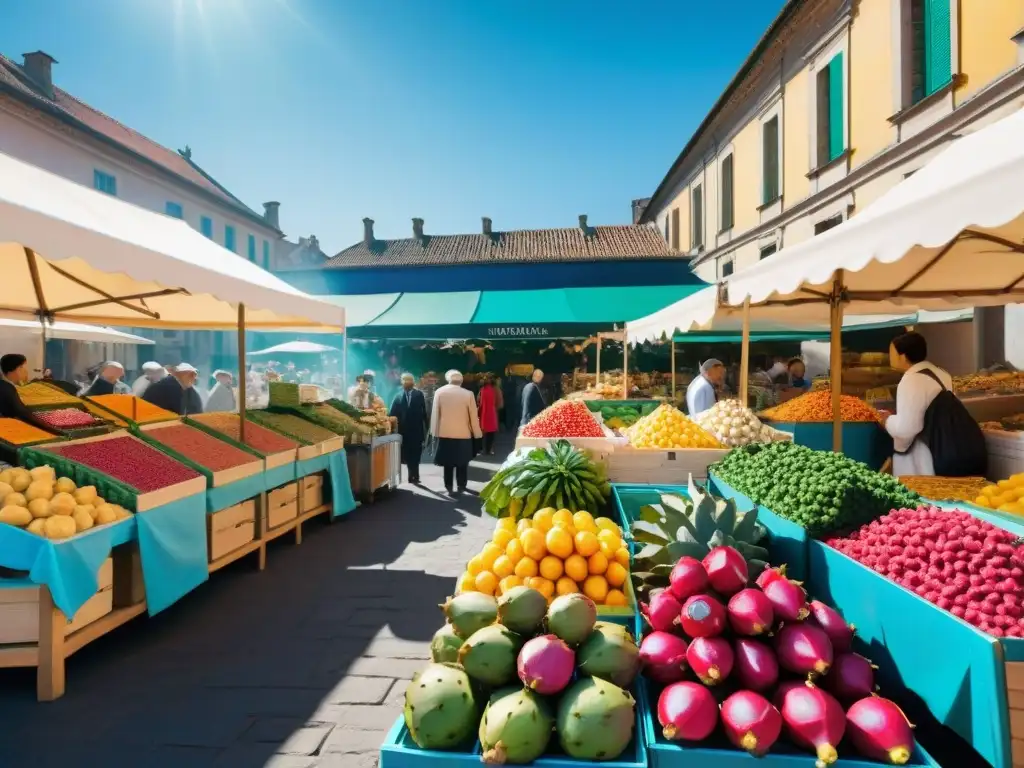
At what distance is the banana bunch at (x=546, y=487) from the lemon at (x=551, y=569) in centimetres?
75

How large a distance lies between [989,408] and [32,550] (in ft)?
26.3

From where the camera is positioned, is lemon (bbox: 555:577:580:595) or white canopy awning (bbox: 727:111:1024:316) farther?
lemon (bbox: 555:577:580:595)

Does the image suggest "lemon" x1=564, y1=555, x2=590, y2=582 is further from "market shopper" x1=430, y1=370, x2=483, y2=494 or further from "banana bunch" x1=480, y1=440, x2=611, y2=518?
"market shopper" x1=430, y1=370, x2=483, y2=494

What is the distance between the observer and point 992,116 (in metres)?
8.48

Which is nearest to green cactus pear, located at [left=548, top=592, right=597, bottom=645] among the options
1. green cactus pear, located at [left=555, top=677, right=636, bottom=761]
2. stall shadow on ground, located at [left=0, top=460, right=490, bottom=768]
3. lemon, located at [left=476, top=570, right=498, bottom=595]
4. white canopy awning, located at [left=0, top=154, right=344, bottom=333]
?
green cactus pear, located at [left=555, top=677, right=636, bottom=761]

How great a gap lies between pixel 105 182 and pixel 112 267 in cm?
2208

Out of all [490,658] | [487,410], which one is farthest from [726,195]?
[490,658]

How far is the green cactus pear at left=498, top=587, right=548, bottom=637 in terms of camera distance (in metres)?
1.80

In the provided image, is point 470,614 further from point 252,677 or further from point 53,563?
point 53,563

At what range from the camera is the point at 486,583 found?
8.07 feet

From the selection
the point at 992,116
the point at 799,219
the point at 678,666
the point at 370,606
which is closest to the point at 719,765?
the point at 678,666

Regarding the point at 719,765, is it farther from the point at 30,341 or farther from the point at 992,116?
the point at 30,341

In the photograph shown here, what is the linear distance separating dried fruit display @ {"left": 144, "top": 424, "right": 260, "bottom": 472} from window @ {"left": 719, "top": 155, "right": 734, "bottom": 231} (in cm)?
1843

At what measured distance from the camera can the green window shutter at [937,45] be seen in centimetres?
959
